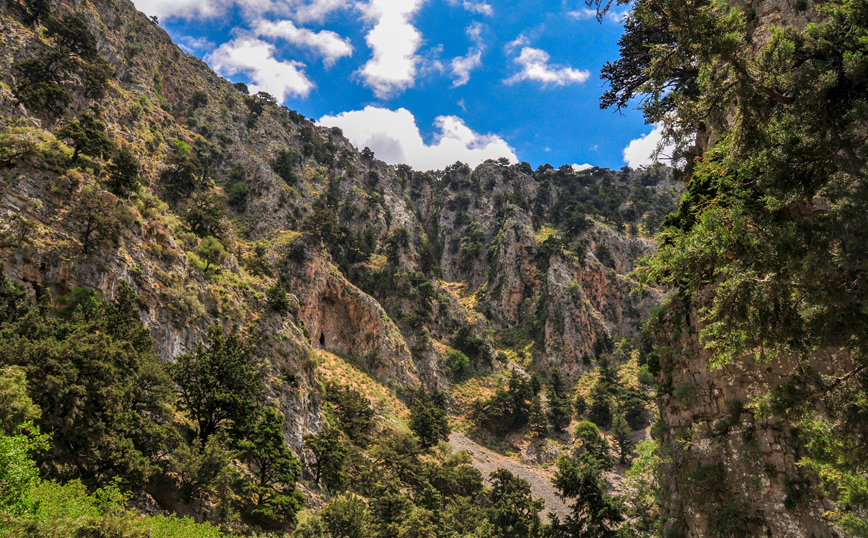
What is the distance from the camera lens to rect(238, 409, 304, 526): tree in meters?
24.2

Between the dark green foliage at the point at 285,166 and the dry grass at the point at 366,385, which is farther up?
the dark green foliage at the point at 285,166

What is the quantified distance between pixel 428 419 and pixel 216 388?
2723 cm

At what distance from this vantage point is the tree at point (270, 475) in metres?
24.2

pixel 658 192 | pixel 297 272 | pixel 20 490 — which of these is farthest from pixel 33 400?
pixel 658 192

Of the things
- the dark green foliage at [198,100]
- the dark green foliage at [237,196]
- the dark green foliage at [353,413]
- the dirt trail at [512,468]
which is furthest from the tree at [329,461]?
the dark green foliage at [198,100]

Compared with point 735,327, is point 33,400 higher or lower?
lower

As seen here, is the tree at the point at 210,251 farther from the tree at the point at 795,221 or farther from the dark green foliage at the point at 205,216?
the tree at the point at 795,221

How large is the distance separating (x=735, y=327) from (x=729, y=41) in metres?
5.13

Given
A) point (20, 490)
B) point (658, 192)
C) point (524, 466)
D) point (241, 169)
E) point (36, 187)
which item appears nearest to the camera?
point (20, 490)

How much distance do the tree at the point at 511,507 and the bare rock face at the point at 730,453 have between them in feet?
71.1

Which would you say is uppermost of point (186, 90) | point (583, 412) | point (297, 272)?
point (186, 90)

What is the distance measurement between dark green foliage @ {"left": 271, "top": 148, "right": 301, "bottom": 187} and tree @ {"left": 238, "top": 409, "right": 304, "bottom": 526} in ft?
189

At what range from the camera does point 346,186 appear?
3666 inches

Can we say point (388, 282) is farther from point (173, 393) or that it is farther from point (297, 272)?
point (173, 393)
